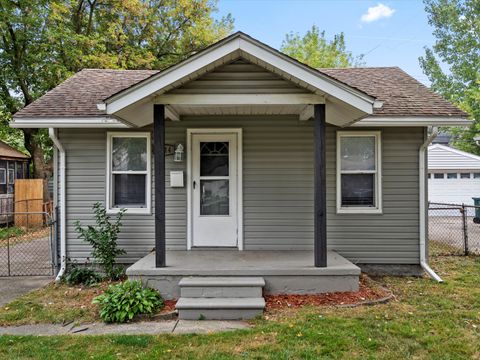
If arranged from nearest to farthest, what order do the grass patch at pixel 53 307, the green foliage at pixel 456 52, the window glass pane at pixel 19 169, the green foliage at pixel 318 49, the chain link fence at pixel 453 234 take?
1. the grass patch at pixel 53 307
2. the chain link fence at pixel 453 234
3. the window glass pane at pixel 19 169
4. the green foliage at pixel 456 52
5. the green foliage at pixel 318 49

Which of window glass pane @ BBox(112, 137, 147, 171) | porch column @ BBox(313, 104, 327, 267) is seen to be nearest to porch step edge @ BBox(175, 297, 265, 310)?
porch column @ BBox(313, 104, 327, 267)

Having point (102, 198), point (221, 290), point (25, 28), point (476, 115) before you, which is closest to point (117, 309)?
point (221, 290)

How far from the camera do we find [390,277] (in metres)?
5.90

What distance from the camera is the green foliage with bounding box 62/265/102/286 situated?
5711 mm

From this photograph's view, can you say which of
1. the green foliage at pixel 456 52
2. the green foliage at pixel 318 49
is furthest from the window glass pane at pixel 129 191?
the green foliage at pixel 318 49

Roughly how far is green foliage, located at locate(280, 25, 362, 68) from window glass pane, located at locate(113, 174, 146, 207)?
2197cm

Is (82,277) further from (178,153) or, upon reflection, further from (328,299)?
(328,299)

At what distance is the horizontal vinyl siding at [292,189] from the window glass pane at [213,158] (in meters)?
0.33

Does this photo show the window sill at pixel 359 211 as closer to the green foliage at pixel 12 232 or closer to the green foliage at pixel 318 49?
the green foliage at pixel 12 232

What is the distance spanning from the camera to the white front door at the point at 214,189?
19.9 feet

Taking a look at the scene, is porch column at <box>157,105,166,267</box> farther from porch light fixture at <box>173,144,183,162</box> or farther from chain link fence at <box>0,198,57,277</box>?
chain link fence at <box>0,198,57,277</box>

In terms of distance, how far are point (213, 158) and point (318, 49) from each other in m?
24.5

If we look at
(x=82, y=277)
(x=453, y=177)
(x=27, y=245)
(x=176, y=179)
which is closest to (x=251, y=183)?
(x=176, y=179)

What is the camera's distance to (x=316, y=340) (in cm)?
349
